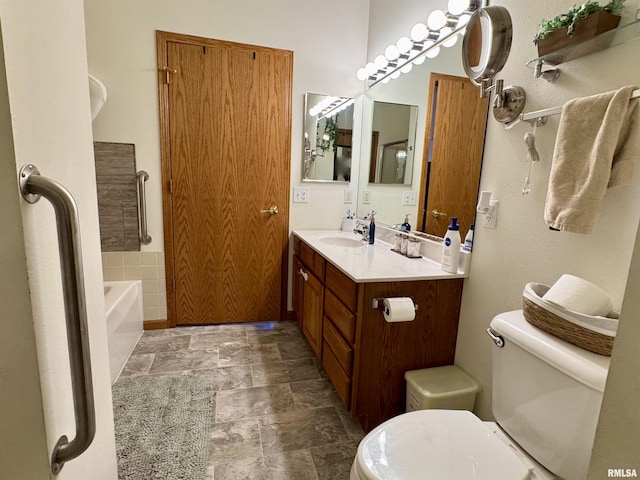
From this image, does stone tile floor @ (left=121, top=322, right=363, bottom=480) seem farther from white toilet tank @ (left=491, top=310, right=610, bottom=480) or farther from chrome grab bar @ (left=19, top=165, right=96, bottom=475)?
chrome grab bar @ (left=19, top=165, right=96, bottom=475)

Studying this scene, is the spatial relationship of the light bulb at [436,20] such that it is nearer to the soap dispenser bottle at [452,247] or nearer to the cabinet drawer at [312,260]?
the soap dispenser bottle at [452,247]

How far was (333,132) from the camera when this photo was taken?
2830mm

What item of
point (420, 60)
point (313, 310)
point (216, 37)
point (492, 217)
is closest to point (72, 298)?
point (492, 217)

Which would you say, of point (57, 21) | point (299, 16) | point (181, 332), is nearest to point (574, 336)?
point (57, 21)

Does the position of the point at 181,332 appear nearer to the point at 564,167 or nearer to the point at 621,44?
the point at 564,167

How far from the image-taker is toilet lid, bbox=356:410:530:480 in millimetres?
944

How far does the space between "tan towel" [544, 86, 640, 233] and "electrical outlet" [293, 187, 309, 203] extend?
6.47 feet

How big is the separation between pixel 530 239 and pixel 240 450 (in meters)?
1.55

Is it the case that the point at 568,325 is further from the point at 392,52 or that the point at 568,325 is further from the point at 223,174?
the point at 223,174

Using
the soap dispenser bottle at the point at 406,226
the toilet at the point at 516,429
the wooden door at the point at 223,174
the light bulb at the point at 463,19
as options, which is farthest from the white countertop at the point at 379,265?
the light bulb at the point at 463,19

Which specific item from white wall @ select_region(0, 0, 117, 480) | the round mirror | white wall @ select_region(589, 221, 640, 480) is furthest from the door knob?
white wall @ select_region(589, 221, 640, 480)

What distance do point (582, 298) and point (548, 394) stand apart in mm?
288

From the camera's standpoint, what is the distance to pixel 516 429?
3.55 ft

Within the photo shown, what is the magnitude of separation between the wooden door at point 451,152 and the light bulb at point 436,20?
23 centimetres
